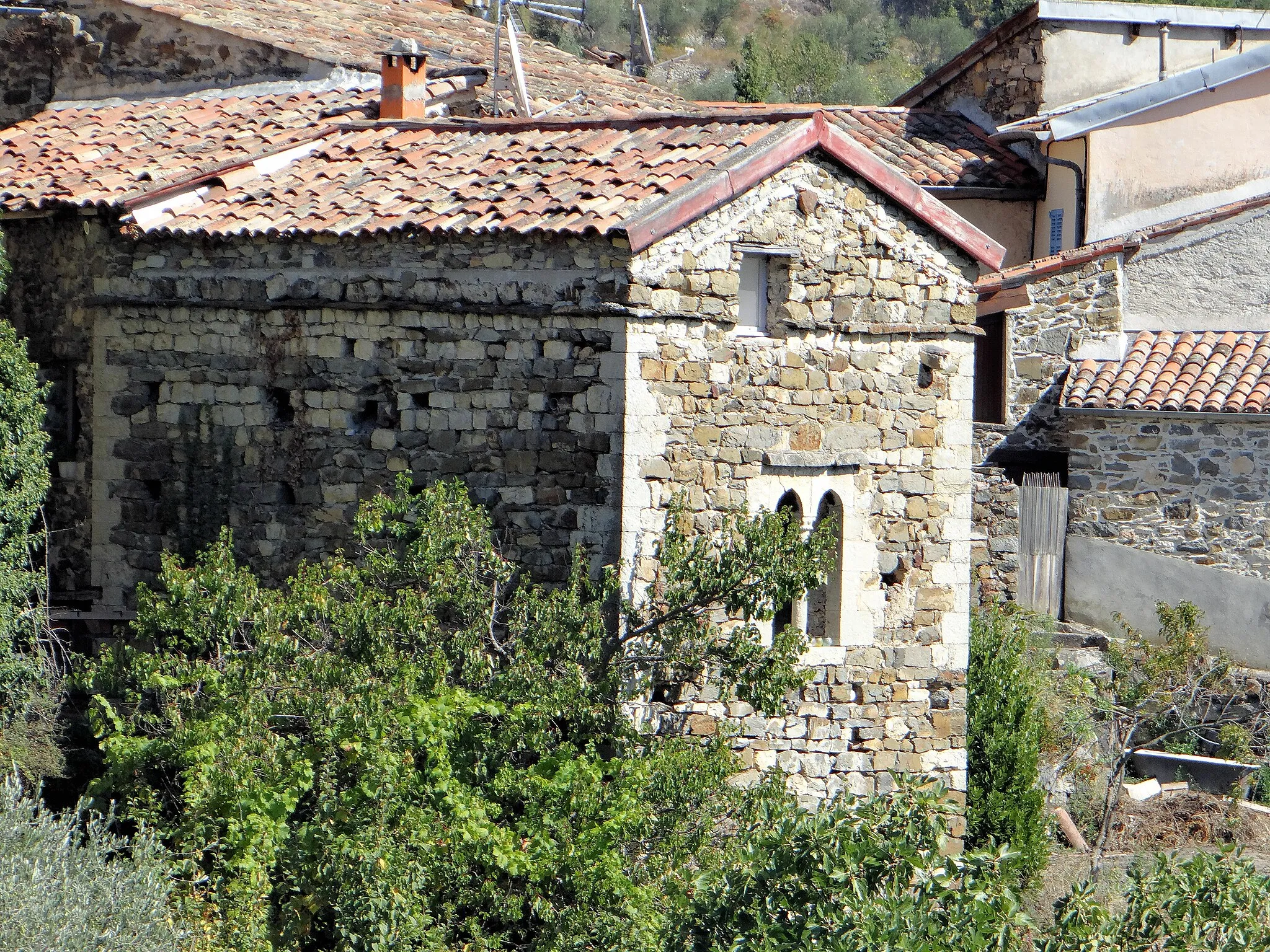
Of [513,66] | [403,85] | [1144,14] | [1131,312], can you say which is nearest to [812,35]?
[1144,14]

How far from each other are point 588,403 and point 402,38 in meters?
7.26

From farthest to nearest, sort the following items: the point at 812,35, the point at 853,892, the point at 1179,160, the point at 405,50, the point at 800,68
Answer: the point at 812,35, the point at 800,68, the point at 1179,160, the point at 405,50, the point at 853,892

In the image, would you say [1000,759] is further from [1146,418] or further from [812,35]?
[812,35]

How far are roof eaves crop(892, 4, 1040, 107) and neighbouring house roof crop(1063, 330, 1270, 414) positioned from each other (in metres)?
5.19

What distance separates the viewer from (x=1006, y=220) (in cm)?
2012

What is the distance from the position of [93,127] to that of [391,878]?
8.02m

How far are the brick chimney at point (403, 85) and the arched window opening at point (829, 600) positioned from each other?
15.6 feet

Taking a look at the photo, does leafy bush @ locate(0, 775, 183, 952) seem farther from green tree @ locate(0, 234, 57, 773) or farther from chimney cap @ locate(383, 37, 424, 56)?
chimney cap @ locate(383, 37, 424, 56)

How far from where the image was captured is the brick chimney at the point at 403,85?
44.5 feet

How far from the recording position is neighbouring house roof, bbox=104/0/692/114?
49.2 ft

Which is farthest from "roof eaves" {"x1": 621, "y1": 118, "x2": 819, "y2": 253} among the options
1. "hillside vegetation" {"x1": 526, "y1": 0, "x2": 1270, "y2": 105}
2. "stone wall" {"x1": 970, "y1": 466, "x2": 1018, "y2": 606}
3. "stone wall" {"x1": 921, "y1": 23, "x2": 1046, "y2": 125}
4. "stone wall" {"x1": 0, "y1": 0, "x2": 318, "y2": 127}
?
"hillside vegetation" {"x1": 526, "y1": 0, "x2": 1270, "y2": 105}

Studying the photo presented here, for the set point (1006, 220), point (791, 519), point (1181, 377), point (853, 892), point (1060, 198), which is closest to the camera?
point (853, 892)

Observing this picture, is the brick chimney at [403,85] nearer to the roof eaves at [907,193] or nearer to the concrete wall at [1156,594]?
the roof eaves at [907,193]

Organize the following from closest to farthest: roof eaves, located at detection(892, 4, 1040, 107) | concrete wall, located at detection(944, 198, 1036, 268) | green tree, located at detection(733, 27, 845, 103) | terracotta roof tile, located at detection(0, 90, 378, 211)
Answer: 1. terracotta roof tile, located at detection(0, 90, 378, 211)
2. concrete wall, located at detection(944, 198, 1036, 268)
3. roof eaves, located at detection(892, 4, 1040, 107)
4. green tree, located at detection(733, 27, 845, 103)
